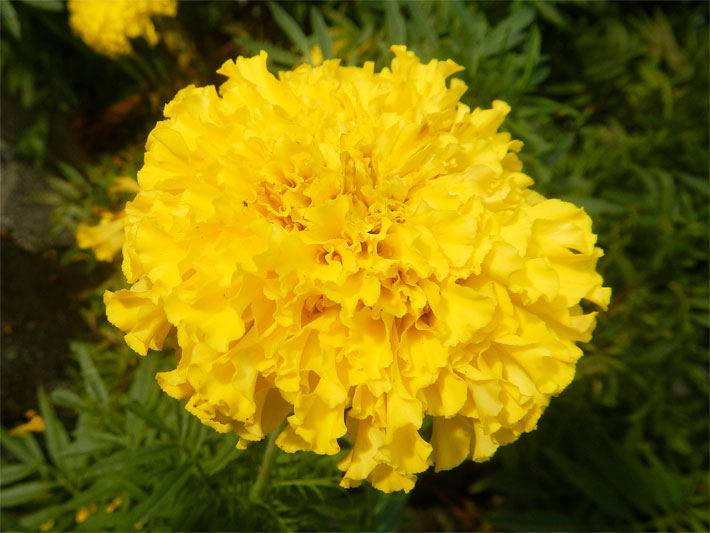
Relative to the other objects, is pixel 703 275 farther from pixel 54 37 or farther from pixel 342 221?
pixel 54 37

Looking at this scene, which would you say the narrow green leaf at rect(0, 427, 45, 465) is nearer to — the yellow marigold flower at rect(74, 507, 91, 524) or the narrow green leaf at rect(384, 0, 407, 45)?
the yellow marigold flower at rect(74, 507, 91, 524)

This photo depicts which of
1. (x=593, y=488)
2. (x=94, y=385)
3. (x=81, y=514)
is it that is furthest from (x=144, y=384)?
(x=593, y=488)

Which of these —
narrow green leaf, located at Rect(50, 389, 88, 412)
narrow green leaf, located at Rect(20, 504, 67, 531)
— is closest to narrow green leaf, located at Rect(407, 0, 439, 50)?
narrow green leaf, located at Rect(50, 389, 88, 412)

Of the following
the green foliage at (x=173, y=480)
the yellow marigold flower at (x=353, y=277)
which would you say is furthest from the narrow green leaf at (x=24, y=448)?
the yellow marigold flower at (x=353, y=277)

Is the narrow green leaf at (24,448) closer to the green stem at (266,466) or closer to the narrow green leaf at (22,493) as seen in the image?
the narrow green leaf at (22,493)

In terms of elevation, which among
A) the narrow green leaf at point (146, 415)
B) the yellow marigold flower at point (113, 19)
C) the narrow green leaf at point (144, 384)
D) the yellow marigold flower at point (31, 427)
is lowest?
the yellow marigold flower at point (31, 427)

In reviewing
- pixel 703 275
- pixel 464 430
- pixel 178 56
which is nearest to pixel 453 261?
pixel 464 430

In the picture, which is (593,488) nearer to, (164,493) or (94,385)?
(164,493)
